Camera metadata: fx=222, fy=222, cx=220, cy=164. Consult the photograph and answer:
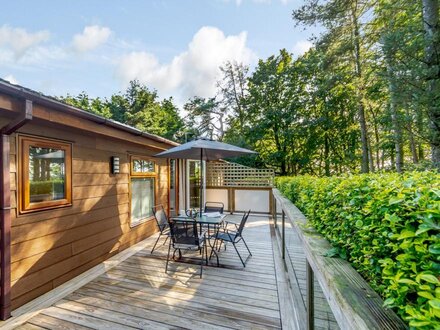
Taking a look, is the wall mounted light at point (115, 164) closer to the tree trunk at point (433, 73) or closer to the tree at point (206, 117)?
the tree trunk at point (433, 73)

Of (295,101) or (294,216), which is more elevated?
(295,101)

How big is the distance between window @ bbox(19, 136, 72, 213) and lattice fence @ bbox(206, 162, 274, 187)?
5779mm

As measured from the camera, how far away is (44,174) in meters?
2.87

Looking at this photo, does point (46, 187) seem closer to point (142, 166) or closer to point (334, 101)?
point (142, 166)

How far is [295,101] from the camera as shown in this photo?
11.0m

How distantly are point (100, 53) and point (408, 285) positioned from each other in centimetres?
1004

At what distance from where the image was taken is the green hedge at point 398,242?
1.82ft

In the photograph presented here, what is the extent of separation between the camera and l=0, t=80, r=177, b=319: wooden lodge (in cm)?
240

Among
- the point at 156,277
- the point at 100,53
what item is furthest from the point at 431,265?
the point at 100,53

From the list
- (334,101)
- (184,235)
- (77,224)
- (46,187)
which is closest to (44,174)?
(46,187)

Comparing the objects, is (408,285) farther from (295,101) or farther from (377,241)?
(295,101)

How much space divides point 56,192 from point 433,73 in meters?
5.72

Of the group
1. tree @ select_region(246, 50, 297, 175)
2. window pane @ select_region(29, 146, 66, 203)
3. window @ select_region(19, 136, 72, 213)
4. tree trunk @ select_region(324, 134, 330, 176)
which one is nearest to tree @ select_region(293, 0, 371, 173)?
tree @ select_region(246, 50, 297, 175)

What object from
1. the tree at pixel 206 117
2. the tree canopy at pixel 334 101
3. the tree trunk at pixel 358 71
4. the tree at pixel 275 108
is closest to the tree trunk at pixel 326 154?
the tree canopy at pixel 334 101
